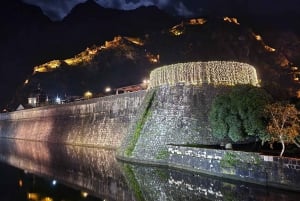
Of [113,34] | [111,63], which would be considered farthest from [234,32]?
[113,34]

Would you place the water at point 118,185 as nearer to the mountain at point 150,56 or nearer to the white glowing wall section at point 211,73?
the white glowing wall section at point 211,73

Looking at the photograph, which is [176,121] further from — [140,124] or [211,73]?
[211,73]

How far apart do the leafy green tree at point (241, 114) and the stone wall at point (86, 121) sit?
38.0ft

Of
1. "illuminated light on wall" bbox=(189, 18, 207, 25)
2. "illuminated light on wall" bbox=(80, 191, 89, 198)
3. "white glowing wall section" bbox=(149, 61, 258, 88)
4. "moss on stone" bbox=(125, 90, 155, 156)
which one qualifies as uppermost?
"illuminated light on wall" bbox=(189, 18, 207, 25)

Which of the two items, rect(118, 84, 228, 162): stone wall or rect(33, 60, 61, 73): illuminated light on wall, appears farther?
rect(33, 60, 61, 73): illuminated light on wall

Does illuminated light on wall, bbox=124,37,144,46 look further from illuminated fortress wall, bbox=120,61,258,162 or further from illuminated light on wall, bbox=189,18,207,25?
illuminated fortress wall, bbox=120,61,258,162

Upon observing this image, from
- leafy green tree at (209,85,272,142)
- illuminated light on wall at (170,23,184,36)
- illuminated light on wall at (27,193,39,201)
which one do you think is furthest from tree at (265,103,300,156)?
illuminated light on wall at (170,23,184,36)

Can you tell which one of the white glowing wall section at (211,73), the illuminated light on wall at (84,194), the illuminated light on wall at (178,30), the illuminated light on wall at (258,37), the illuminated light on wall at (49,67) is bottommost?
the illuminated light on wall at (84,194)

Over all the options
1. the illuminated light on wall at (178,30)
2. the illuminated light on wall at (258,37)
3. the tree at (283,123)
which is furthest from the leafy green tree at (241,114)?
the illuminated light on wall at (178,30)

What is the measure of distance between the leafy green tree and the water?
334 centimetres

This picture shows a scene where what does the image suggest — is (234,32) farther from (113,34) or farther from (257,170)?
Result: (257,170)

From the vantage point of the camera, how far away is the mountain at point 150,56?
318ft

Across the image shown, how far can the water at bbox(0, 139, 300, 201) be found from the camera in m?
14.1

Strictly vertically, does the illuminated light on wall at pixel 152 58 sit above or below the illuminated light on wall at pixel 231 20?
below
